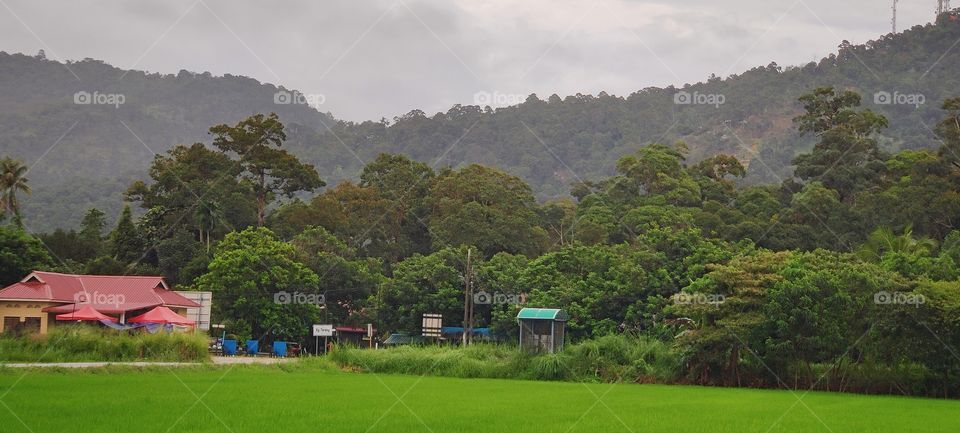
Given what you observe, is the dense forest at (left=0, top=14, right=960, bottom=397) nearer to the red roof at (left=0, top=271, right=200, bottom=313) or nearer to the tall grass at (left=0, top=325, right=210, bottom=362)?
the red roof at (left=0, top=271, right=200, bottom=313)

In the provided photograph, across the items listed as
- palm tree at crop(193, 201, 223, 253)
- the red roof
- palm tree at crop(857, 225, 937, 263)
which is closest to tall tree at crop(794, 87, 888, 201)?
palm tree at crop(857, 225, 937, 263)

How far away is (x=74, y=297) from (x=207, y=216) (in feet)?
52.3

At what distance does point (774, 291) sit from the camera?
29.2m

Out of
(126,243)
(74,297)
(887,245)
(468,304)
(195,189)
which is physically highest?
(195,189)

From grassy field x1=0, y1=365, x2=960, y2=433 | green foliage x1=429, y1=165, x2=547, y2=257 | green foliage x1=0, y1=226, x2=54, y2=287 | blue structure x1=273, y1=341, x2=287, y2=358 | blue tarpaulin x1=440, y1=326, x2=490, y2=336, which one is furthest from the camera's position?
green foliage x1=429, y1=165, x2=547, y2=257

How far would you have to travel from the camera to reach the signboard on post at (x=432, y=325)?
1729 inches

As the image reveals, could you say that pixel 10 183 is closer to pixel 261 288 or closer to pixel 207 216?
pixel 207 216

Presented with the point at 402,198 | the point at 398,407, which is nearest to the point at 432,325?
the point at 402,198

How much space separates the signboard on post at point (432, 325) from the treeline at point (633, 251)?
3.08 ft

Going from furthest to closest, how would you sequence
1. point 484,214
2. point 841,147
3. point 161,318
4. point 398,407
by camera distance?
point 841,147 → point 484,214 → point 161,318 → point 398,407

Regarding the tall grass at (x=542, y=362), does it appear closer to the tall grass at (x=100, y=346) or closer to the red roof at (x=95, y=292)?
the tall grass at (x=100, y=346)

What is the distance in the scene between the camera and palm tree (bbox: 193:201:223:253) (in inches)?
2226

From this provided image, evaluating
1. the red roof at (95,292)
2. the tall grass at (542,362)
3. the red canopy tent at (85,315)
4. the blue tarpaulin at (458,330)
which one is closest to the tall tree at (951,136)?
the blue tarpaulin at (458,330)

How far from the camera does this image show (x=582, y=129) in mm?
130875
